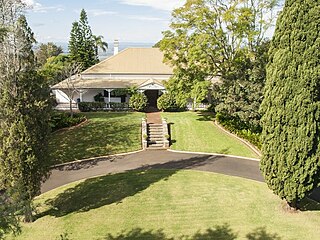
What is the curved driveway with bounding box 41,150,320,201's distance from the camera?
1761cm

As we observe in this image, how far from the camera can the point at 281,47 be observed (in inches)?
508

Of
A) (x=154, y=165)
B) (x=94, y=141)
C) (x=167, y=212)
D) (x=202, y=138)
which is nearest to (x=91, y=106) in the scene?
(x=94, y=141)

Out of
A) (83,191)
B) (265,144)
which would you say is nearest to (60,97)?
(83,191)

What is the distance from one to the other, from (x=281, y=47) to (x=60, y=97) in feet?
88.9

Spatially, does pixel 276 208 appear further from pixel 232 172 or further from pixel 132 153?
pixel 132 153

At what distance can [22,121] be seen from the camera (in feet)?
39.2

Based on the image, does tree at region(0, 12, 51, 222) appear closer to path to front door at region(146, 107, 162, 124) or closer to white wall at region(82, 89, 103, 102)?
path to front door at region(146, 107, 162, 124)

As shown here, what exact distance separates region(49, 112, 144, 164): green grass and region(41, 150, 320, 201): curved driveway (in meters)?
1.05

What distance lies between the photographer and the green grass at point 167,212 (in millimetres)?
11938

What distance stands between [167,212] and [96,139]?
1098 cm

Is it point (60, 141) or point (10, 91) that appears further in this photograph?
point (60, 141)

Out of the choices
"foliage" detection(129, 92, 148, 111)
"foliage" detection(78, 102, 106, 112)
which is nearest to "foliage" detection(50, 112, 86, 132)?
"foliage" detection(78, 102, 106, 112)

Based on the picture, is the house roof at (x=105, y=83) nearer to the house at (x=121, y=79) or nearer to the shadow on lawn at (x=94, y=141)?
the house at (x=121, y=79)

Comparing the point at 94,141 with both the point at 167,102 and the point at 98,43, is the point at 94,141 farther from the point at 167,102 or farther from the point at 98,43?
the point at 98,43
